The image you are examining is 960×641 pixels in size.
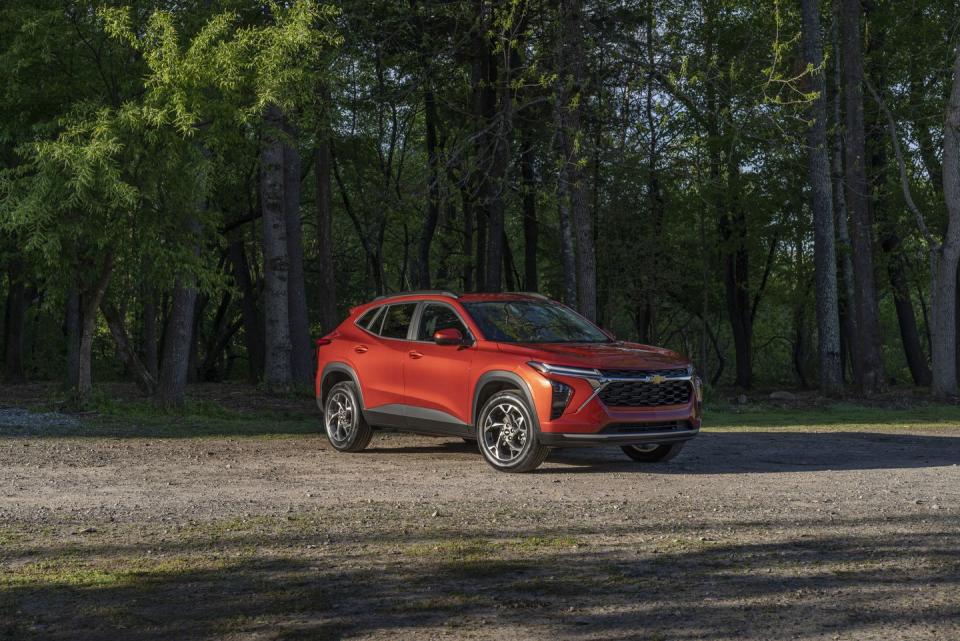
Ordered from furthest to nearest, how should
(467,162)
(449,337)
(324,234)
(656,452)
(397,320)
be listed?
(324,234)
(467,162)
(397,320)
(656,452)
(449,337)

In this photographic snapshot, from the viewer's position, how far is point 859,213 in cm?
2562

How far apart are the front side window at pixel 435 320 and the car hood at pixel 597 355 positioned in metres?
0.96

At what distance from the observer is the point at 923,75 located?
100 feet

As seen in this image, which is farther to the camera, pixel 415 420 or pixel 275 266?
pixel 275 266

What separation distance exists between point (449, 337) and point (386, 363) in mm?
1233

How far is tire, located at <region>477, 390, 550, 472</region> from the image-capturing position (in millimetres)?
10773

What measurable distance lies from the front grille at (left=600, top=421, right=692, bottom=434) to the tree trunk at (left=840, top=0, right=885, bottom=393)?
1538 centimetres

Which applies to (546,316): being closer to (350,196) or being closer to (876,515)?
(876,515)

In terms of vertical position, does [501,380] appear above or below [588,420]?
above

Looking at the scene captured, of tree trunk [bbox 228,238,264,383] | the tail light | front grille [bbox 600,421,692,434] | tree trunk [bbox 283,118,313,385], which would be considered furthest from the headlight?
tree trunk [bbox 228,238,264,383]

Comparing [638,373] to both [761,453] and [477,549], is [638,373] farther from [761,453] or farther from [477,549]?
[477,549]

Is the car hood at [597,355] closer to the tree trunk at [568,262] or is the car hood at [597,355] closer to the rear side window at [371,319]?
the rear side window at [371,319]

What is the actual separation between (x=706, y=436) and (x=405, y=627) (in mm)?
10702

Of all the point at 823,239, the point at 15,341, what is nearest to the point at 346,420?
the point at 823,239
